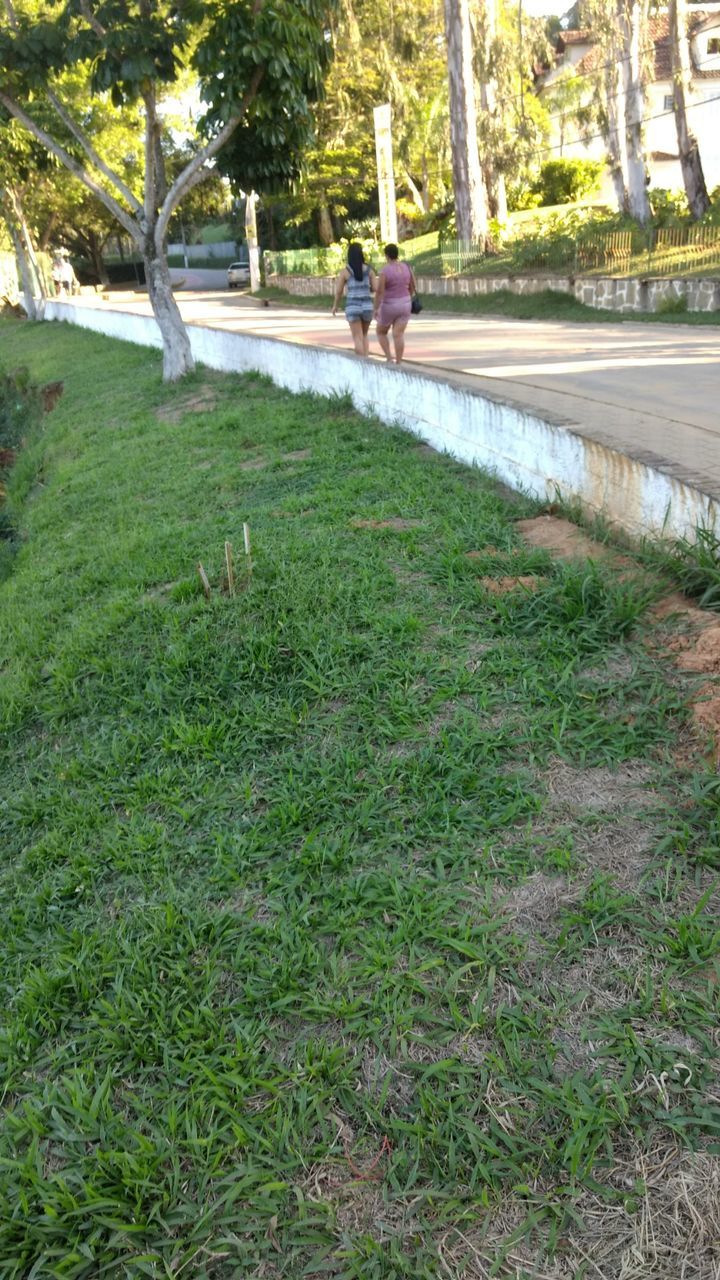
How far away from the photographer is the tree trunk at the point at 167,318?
47.1 ft

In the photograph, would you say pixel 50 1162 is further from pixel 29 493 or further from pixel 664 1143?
pixel 29 493

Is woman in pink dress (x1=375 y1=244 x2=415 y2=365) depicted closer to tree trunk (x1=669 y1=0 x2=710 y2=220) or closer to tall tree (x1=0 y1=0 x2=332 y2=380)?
tall tree (x1=0 y1=0 x2=332 y2=380)

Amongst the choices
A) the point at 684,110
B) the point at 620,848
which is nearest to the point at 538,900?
the point at 620,848

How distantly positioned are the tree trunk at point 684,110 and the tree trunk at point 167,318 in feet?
37.4

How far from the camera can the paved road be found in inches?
Result: 233

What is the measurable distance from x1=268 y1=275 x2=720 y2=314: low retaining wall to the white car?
832 inches

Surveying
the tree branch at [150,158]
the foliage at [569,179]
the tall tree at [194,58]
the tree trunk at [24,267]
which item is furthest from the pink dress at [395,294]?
the foliage at [569,179]

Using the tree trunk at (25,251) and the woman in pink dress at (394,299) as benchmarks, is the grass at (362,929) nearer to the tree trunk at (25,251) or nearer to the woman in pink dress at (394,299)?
the woman in pink dress at (394,299)

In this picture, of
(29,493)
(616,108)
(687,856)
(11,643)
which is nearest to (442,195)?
(616,108)

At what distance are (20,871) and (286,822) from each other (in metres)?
1.07

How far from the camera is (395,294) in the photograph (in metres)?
9.80

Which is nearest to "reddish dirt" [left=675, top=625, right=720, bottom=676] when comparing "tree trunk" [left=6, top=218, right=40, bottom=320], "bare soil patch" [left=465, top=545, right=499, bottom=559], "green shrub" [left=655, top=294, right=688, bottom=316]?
"bare soil patch" [left=465, top=545, right=499, bottom=559]

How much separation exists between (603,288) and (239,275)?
99.2ft

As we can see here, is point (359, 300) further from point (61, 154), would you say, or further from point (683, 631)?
point (683, 631)
